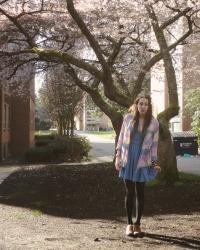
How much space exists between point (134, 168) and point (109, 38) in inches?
411

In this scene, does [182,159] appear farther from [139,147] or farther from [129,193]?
[139,147]

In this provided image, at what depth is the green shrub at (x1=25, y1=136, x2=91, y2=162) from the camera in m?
25.0

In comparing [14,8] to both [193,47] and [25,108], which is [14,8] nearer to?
[193,47]

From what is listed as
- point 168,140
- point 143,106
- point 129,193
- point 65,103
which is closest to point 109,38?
point 168,140

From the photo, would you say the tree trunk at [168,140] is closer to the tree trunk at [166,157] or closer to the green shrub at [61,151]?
the tree trunk at [166,157]

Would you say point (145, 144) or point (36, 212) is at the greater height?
point (145, 144)

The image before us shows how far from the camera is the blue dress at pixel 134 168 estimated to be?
6.54 m

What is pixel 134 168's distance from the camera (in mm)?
6535

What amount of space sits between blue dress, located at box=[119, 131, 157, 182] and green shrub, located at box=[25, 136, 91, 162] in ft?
61.2

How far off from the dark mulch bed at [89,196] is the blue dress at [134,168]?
2.25 metres

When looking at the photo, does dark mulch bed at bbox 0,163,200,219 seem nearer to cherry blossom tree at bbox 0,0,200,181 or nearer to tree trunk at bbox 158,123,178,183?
tree trunk at bbox 158,123,178,183

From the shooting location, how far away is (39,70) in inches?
783

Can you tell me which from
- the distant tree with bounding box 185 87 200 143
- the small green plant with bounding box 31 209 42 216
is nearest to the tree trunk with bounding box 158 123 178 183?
the small green plant with bounding box 31 209 42 216

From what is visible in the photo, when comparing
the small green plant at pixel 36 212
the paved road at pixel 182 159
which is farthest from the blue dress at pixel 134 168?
the paved road at pixel 182 159
